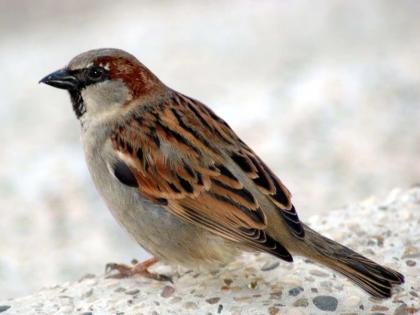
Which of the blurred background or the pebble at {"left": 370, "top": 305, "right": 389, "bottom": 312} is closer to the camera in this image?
the pebble at {"left": 370, "top": 305, "right": 389, "bottom": 312}

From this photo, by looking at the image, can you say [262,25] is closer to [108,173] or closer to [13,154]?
[13,154]

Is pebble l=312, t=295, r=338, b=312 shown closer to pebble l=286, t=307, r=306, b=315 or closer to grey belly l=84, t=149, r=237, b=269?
pebble l=286, t=307, r=306, b=315

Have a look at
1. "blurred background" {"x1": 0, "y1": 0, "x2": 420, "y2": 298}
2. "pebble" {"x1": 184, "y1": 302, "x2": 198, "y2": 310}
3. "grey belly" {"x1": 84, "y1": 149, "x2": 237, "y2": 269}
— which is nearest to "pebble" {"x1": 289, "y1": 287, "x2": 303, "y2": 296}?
"grey belly" {"x1": 84, "y1": 149, "x2": 237, "y2": 269}

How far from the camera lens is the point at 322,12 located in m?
9.63

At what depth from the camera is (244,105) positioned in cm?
778

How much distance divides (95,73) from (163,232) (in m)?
0.90

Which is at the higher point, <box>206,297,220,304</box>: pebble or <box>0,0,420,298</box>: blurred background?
<box>0,0,420,298</box>: blurred background

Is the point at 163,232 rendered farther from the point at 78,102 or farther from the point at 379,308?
the point at 379,308

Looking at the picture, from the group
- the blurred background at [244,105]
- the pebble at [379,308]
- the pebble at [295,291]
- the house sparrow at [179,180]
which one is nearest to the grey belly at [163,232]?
the house sparrow at [179,180]

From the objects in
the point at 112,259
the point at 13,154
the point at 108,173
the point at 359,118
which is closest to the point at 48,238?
the point at 112,259

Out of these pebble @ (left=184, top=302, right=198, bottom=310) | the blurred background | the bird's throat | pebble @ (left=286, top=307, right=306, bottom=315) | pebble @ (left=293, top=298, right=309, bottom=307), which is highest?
the blurred background

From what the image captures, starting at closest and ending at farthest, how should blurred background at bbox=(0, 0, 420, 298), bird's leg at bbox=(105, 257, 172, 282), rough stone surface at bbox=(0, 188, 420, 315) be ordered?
rough stone surface at bbox=(0, 188, 420, 315) → bird's leg at bbox=(105, 257, 172, 282) → blurred background at bbox=(0, 0, 420, 298)

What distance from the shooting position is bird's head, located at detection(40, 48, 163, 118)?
15.2 ft

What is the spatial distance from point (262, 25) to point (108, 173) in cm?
543
